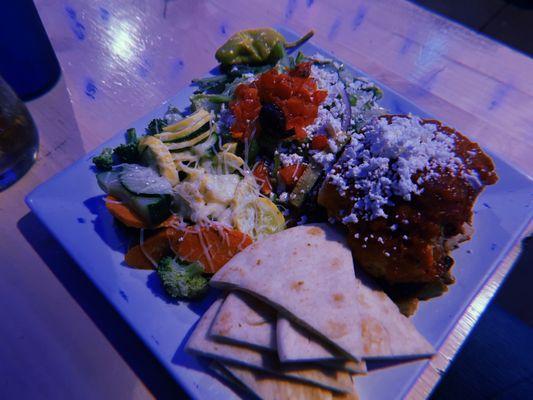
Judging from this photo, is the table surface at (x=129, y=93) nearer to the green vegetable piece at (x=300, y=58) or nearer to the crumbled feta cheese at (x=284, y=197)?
the green vegetable piece at (x=300, y=58)

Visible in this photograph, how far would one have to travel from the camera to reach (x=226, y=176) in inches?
101

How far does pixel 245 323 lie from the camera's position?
1.91 metres

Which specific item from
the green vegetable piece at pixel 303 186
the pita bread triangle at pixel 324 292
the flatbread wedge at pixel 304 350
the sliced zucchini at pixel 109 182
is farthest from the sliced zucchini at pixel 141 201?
the flatbread wedge at pixel 304 350

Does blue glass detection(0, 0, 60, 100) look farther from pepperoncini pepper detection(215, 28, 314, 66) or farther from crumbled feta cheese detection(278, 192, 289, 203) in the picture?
crumbled feta cheese detection(278, 192, 289, 203)

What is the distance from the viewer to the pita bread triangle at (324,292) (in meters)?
1.81

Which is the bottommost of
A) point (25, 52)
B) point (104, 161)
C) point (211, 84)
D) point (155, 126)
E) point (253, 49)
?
point (104, 161)

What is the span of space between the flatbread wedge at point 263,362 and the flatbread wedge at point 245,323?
0.12ft

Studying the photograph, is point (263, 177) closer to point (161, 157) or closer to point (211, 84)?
point (161, 157)

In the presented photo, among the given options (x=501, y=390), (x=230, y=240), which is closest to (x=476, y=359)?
(x=501, y=390)

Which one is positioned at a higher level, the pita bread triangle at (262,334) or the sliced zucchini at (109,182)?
the sliced zucchini at (109,182)

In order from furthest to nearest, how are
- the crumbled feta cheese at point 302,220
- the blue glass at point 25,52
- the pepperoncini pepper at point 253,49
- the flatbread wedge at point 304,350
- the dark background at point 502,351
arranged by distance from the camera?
the pepperoncini pepper at point 253,49
the blue glass at point 25,52
the crumbled feta cheese at point 302,220
the dark background at point 502,351
the flatbread wedge at point 304,350

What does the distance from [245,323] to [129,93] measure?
8.03ft

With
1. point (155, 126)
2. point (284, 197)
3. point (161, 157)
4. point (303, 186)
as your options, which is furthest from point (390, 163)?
point (155, 126)

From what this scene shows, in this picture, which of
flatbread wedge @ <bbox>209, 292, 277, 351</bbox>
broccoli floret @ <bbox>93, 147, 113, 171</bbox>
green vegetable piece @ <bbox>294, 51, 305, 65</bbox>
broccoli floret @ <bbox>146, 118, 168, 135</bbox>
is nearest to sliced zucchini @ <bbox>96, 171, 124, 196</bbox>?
broccoli floret @ <bbox>93, 147, 113, 171</bbox>
